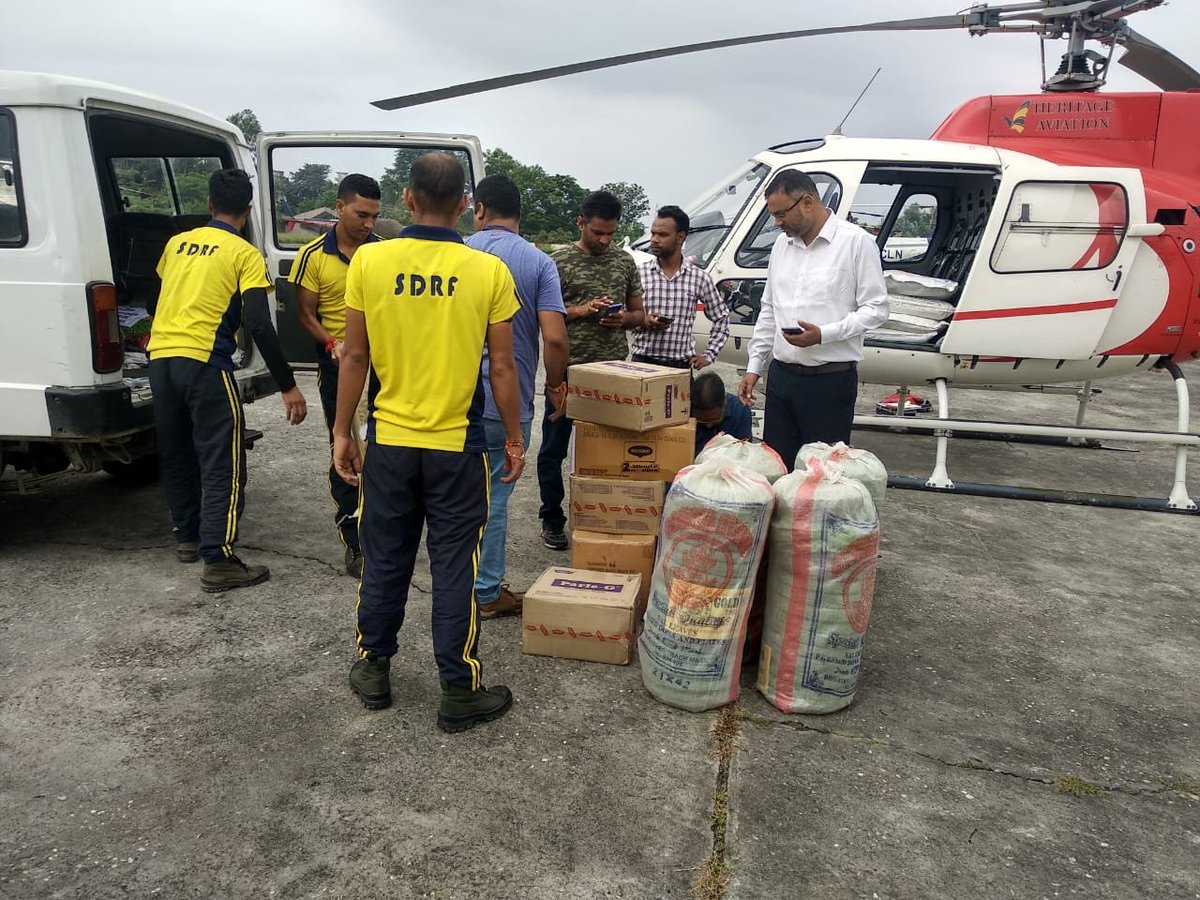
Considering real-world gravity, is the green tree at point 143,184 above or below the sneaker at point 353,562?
above

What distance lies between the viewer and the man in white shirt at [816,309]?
3.82 metres

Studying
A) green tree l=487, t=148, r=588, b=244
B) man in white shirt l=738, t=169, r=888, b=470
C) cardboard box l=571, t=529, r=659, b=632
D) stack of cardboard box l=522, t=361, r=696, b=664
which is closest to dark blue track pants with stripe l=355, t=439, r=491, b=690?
stack of cardboard box l=522, t=361, r=696, b=664

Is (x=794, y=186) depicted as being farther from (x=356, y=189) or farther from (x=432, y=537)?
(x=432, y=537)

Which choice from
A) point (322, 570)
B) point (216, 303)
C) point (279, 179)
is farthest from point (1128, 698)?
point (279, 179)

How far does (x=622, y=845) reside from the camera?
2.35 m

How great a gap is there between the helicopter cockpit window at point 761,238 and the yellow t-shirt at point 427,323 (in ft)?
12.1

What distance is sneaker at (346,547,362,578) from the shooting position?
13.6 feet

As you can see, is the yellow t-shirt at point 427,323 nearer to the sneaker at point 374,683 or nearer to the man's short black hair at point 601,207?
the sneaker at point 374,683

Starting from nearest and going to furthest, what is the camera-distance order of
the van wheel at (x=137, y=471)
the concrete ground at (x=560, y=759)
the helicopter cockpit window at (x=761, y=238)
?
the concrete ground at (x=560, y=759), the van wheel at (x=137, y=471), the helicopter cockpit window at (x=761, y=238)

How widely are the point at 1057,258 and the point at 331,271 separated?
4739 millimetres

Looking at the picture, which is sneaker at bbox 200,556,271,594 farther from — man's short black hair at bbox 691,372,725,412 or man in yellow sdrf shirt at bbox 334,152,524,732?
man's short black hair at bbox 691,372,725,412

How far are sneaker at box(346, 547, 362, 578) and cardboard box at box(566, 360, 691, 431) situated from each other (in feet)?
4.23

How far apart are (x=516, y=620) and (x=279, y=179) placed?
12.9 feet

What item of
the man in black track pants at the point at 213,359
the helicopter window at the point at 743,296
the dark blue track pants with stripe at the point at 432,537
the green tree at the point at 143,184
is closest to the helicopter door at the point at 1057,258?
the helicopter window at the point at 743,296
